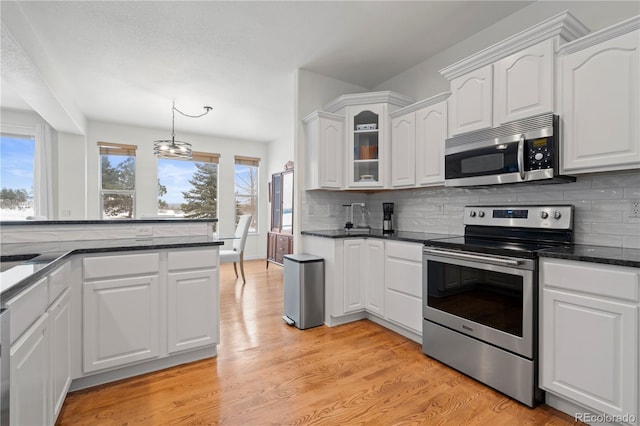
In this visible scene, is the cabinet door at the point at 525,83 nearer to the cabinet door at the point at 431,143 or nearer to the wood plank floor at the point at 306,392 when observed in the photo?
the cabinet door at the point at 431,143

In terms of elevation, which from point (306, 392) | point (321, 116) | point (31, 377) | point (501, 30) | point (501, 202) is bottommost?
point (306, 392)

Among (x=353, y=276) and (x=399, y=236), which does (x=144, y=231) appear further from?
(x=399, y=236)

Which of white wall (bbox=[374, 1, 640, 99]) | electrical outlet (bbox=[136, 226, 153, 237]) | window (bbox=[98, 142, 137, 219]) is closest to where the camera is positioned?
white wall (bbox=[374, 1, 640, 99])

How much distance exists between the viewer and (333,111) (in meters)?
3.57

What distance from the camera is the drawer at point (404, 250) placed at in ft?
8.46

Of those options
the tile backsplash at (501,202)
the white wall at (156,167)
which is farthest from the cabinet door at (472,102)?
the white wall at (156,167)

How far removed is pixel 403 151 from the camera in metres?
3.15

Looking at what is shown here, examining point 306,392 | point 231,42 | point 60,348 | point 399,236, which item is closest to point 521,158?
point 399,236

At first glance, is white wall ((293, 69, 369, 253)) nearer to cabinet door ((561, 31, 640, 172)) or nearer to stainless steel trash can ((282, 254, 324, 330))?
stainless steel trash can ((282, 254, 324, 330))

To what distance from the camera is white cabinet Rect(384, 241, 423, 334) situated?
2594 mm

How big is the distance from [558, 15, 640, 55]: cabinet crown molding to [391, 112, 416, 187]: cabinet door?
1.27 m

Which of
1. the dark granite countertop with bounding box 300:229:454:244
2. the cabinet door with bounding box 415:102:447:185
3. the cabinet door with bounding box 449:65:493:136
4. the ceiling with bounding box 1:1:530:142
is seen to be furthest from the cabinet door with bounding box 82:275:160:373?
the cabinet door with bounding box 449:65:493:136

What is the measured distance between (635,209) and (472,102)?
48.3 inches

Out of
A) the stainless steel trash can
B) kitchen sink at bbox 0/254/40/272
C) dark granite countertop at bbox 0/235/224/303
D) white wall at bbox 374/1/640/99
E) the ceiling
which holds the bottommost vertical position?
the stainless steel trash can
